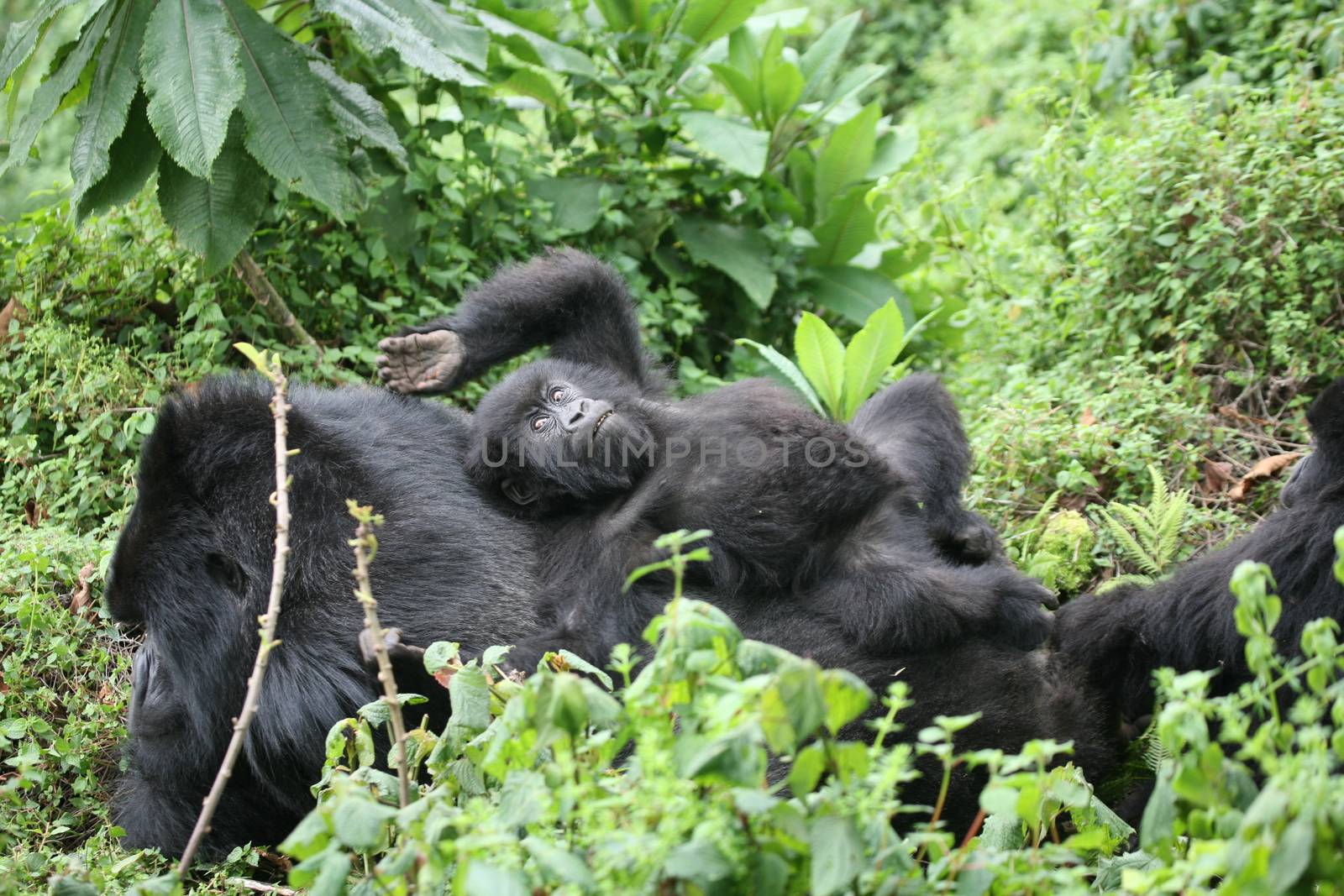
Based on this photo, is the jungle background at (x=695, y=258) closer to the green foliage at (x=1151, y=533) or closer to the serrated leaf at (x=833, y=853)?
the green foliage at (x=1151, y=533)

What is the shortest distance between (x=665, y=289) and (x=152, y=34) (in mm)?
2394

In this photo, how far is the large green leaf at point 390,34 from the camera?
433 cm

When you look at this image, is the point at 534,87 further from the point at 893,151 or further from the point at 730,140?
the point at 893,151

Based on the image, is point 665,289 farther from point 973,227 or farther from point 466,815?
point 466,815

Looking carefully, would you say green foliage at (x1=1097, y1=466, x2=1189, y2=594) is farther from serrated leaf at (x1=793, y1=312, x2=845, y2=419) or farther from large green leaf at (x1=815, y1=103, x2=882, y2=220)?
large green leaf at (x1=815, y1=103, x2=882, y2=220)

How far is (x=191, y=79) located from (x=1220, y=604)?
138 inches

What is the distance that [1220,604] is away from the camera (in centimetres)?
310

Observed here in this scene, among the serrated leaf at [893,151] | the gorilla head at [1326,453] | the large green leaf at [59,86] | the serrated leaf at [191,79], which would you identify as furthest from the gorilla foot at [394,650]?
the serrated leaf at [893,151]

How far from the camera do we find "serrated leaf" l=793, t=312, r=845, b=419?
14.4 ft

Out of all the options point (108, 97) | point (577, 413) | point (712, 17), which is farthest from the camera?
point (712, 17)

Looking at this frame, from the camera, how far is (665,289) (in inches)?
223

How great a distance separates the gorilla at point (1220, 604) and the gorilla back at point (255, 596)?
1.62 metres

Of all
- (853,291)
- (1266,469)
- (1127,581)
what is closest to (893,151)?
(853,291)

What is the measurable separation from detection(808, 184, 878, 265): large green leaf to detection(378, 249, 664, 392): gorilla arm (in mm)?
1873
